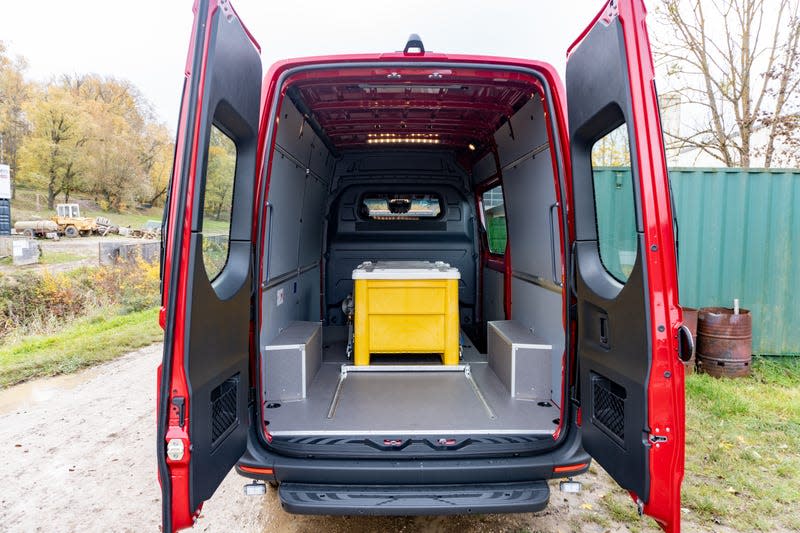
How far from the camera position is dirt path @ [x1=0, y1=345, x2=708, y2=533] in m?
2.65

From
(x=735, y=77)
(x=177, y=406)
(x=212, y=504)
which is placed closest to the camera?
(x=177, y=406)

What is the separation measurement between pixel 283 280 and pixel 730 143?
882 centimetres

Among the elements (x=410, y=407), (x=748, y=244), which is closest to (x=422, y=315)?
(x=410, y=407)

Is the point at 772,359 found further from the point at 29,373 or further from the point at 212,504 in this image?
the point at 29,373

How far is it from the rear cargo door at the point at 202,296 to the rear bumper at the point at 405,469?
0.59 ft

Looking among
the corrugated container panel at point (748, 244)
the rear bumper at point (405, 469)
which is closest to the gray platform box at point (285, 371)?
the rear bumper at point (405, 469)

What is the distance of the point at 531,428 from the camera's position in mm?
2430

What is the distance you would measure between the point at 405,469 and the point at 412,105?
2537 mm

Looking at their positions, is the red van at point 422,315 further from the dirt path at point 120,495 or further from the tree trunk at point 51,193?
the tree trunk at point 51,193

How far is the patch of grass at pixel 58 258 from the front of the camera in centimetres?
1812

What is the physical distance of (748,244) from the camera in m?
5.42

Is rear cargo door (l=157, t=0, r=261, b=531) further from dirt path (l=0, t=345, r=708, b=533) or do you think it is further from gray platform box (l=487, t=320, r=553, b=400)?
gray platform box (l=487, t=320, r=553, b=400)

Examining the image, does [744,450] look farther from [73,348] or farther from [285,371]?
[73,348]

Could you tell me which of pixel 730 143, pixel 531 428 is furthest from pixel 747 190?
pixel 531 428
